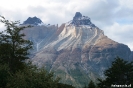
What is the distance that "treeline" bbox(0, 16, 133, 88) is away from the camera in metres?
28.6

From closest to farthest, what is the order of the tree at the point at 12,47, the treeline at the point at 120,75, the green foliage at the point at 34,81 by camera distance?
the green foliage at the point at 34,81 → the tree at the point at 12,47 → the treeline at the point at 120,75

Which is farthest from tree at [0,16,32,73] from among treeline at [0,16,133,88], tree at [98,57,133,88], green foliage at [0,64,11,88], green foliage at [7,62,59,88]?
tree at [98,57,133,88]

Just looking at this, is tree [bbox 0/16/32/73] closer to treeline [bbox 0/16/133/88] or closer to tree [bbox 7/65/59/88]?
treeline [bbox 0/16/133/88]

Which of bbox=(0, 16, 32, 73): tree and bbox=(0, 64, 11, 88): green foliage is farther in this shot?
bbox=(0, 16, 32, 73): tree

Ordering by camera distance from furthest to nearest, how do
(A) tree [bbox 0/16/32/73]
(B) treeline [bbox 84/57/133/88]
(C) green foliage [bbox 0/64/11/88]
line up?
(B) treeline [bbox 84/57/133/88] → (A) tree [bbox 0/16/32/73] → (C) green foliage [bbox 0/64/11/88]

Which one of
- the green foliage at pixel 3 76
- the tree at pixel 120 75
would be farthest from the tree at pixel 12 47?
the tree at pixel 120 75

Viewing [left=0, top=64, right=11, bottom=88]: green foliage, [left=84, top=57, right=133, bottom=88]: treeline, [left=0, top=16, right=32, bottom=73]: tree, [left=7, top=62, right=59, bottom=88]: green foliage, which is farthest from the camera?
[left=84, top=57, right=133, bottom=88]: treeline

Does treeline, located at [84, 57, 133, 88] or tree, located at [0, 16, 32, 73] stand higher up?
tree, located at [0, 16, 32, 73]

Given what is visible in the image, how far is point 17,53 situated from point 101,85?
66.6 feet

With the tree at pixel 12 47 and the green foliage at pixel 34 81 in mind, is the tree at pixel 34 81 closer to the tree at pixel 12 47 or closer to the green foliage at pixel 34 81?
the green foliage at pixel 34 81

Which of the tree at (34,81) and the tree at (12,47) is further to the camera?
the tree at (12,47)

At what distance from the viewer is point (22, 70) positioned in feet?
127

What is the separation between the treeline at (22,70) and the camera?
2856cm

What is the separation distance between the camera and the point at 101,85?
168 feet
